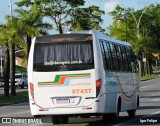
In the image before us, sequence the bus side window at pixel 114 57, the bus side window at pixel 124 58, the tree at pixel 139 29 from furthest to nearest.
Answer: the tree at pixel 139 29
the bus side window at pixel 124 58
the bus side window at pixel 114 57

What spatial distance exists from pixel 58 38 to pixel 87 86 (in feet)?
5.64

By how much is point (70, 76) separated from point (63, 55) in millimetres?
719

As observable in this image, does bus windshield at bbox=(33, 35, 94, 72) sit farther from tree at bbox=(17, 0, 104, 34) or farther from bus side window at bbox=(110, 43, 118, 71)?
tree at bbox=(17, 0, 104, 34)

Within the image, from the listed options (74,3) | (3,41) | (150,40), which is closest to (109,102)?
(3,41)

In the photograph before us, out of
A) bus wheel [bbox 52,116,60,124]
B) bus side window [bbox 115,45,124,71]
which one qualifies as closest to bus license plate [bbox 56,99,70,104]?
bus wheel [bbox 52,116,60,124]

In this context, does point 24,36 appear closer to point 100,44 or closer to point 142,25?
point 100,44

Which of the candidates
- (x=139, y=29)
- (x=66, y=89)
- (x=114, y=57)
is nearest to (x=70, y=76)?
(x=66, y=89)

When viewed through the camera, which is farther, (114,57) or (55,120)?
(114,57)

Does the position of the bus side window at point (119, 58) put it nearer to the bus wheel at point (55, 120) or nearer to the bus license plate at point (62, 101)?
the bus wheel at point (55, 120)

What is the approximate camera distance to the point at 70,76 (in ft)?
53.0

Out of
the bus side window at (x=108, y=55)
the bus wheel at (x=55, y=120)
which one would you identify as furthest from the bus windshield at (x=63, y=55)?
the bus wheel at (x=55, y=120)

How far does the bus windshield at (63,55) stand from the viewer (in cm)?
1631

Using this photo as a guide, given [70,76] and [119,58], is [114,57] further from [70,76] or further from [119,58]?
[70,76]

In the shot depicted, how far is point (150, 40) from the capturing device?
9525 cm
